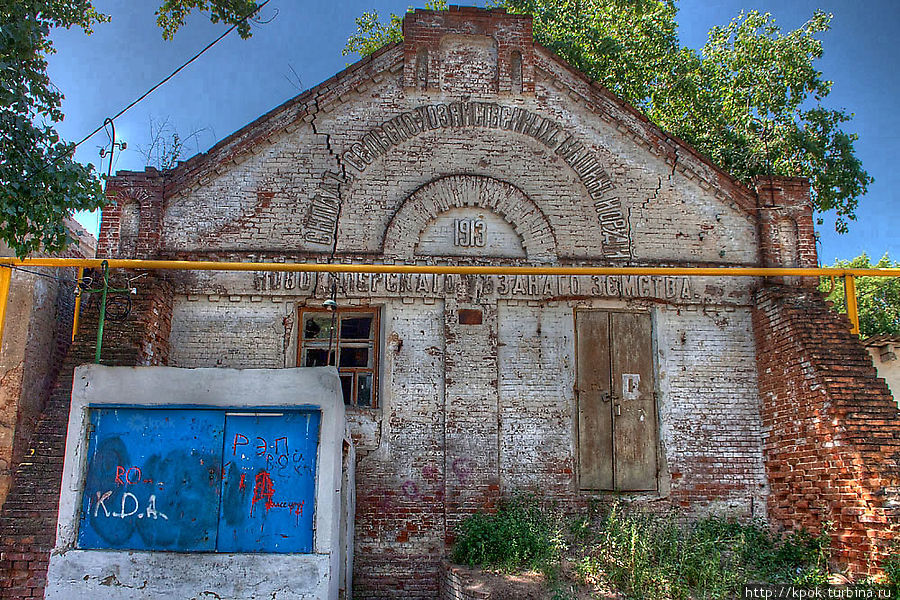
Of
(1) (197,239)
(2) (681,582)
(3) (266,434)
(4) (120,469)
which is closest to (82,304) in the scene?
(1) (197,239)

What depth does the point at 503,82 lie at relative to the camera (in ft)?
34.1

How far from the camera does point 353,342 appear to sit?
31.6 feet

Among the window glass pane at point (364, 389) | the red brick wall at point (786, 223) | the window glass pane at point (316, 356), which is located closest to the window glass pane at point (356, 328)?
the window glass pane at point (316, 356)

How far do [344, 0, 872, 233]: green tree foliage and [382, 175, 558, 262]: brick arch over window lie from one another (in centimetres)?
747

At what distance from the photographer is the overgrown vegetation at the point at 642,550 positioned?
7.70 meters

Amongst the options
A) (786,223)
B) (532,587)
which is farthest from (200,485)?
(786,223)

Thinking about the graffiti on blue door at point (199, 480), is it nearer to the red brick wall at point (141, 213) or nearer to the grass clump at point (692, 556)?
the red brick wall at point (141, 213)

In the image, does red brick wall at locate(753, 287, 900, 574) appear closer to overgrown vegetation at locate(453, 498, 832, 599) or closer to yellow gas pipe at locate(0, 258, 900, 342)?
overgrown vegetation at locate(453, 498, 832, 599)

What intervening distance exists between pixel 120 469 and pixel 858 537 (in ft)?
24.8

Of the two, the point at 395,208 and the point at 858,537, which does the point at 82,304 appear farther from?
the point at 858,537

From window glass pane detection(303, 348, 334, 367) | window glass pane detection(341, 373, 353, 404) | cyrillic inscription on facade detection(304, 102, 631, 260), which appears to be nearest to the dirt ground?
window glass pane detection(341, 373, 353, 404)

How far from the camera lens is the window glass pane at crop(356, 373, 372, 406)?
31.0ft

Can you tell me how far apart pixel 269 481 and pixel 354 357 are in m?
2.84

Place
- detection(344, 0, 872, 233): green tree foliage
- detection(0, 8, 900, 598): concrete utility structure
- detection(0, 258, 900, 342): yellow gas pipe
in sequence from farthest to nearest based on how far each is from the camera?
detection(344, 0, 872, 233): green tree foliage, detection(0, 8, 900, 598): concrete utility structure, detection(0, 258, 900, 342): yellow gas pipe
